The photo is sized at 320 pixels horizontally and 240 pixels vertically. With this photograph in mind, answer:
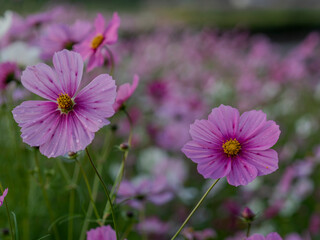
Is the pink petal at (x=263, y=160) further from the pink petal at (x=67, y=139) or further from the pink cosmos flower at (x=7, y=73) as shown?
the pink cosmos flower at (x=7, y=73)

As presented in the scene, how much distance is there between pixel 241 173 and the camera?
19.4 inches

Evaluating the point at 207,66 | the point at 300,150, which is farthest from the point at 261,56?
the point at 300,150

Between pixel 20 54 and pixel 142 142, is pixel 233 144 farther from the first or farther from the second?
pixel 142 142

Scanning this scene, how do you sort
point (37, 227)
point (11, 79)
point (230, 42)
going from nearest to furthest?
Answer: 1. point (11, 79)
2. point (37, 227)
3. point (230, 42)

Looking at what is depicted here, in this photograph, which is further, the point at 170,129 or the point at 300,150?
the point at 300,150

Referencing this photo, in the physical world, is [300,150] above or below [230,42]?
below

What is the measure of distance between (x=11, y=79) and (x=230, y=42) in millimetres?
2792

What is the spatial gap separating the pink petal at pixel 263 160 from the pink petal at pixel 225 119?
0.03m

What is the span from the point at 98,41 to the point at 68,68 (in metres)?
0.18

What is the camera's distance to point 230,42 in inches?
135

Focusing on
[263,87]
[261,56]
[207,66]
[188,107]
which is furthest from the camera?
[207,66]

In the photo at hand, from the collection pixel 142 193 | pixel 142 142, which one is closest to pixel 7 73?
pixel 142 193

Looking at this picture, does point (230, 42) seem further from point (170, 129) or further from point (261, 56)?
point (170, 129)

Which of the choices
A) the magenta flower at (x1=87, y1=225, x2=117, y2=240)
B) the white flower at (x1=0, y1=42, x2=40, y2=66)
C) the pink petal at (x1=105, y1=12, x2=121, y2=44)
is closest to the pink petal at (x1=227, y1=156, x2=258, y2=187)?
the magenta flower at (x1=87, y1=225, x2=117, y2=240)
